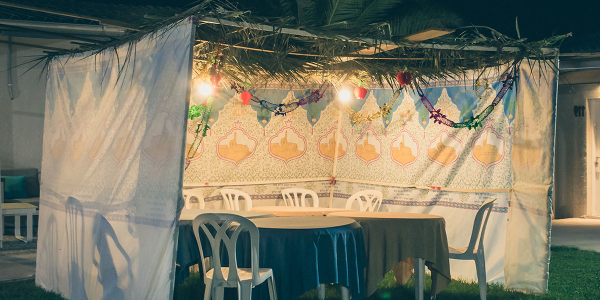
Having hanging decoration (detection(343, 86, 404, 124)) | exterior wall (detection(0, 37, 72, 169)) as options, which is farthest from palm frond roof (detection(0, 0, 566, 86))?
exterior wall (detection(0, 37, 72, 169))

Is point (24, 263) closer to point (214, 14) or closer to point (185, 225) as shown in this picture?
point (185, 225)

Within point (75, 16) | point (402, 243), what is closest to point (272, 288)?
point (402, 243)

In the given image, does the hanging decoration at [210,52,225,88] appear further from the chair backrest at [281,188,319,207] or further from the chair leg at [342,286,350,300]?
the chair backrest at [281,188,319,207]

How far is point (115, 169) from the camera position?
4.49 m

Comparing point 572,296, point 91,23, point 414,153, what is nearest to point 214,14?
point 414,153

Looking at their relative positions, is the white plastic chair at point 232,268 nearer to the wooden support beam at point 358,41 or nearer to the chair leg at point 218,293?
the chair leg at point 218,293

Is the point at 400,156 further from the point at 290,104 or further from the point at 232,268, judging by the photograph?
the point at 232,268

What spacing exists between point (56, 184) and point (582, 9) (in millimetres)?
10317

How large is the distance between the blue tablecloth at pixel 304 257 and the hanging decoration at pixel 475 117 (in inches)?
92.3

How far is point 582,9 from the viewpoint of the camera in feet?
36.4

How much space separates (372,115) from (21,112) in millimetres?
6816

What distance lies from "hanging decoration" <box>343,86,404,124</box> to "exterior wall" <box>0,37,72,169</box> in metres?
6.12

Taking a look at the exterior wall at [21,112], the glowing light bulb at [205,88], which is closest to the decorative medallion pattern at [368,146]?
the glowing light bulb at [205,88]

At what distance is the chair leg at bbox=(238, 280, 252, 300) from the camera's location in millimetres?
3816
